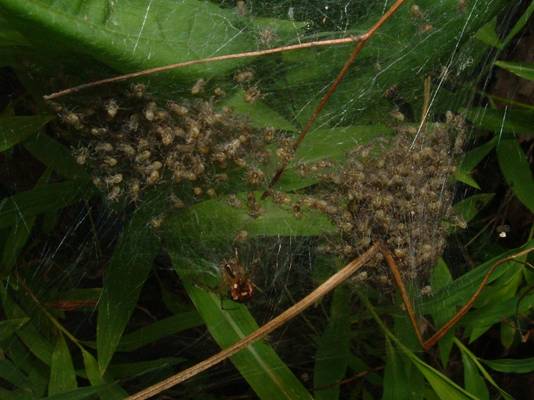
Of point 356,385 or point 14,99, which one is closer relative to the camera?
point 14,99

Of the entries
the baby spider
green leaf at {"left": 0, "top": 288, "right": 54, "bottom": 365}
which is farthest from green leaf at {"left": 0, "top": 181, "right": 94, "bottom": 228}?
the baby spider

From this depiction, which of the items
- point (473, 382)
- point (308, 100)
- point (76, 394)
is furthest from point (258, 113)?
point (473, 382)

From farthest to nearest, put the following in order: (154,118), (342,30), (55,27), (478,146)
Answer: (478,146) < (342,30) < (154,118) < (55,27)

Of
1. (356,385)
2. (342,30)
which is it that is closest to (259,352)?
(356,385)

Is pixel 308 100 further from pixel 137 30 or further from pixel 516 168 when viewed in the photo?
pixel 516 168

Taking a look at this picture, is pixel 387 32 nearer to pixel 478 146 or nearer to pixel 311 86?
pixel 311 86

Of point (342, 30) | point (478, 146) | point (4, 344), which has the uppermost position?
point (342, 30)

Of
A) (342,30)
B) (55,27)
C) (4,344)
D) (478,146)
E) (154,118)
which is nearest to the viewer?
(55,27)
